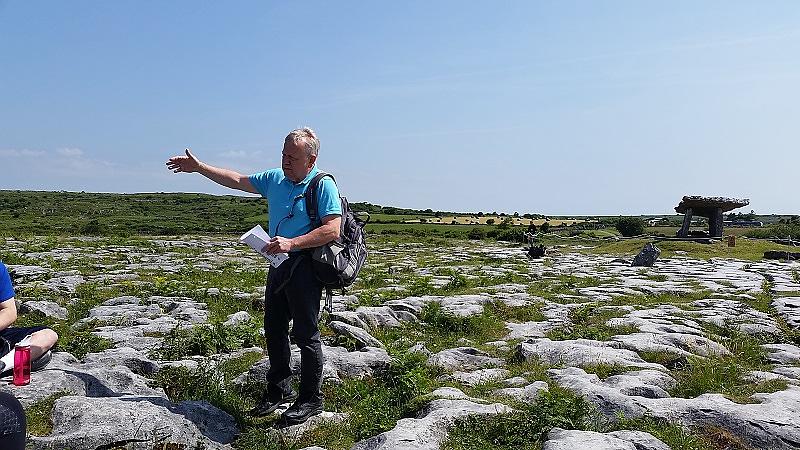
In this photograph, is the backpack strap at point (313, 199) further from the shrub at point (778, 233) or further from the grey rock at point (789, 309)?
the shrub at point (778, 233)

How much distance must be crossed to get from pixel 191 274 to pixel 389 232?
33.5 meters

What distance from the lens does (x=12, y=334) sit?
6.00 metres

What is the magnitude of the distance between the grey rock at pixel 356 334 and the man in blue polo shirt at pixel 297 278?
245cm

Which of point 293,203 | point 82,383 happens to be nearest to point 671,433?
point 293,203

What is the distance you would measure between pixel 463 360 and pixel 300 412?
3098mm

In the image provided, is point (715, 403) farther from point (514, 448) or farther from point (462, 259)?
point (462, 259)

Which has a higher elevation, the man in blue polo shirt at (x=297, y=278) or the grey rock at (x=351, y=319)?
the man in blue polo shirt at (x=297, y=278)

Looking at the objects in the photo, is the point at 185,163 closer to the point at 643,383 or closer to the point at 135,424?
the point at 135,424

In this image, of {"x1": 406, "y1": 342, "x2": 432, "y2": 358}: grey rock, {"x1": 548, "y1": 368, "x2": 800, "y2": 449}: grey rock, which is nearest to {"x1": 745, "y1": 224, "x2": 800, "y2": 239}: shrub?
{"x1": 406, "y1": 342, "x2": 432, "y2": 358}: grey rock

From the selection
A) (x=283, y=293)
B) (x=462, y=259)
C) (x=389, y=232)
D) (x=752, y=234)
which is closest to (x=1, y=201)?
(x=389, y=232)

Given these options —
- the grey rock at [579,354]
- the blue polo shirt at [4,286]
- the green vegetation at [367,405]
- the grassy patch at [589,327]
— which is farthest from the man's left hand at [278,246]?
the grassy patch at [589,327]

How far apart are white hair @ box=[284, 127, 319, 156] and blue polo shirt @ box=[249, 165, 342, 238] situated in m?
0.25

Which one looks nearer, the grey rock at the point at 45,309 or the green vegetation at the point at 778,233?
the grey rock at the point at 45,309

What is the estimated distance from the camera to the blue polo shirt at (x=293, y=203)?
5691 mm
